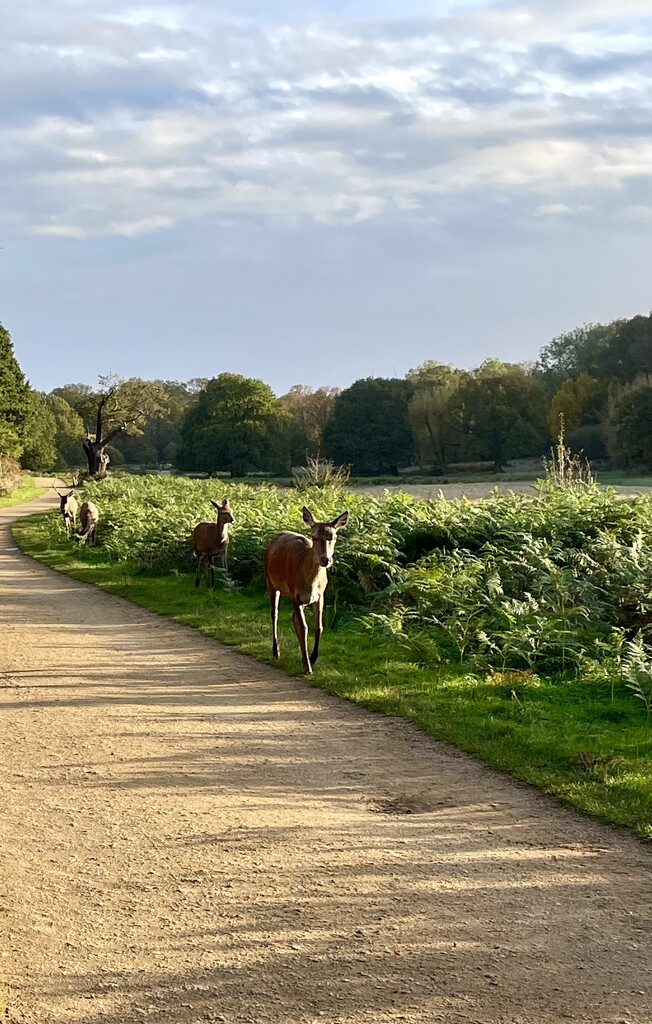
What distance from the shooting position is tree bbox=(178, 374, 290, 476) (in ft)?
297

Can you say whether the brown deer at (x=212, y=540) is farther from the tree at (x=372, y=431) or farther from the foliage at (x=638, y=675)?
the tree at (x=372, y=431)

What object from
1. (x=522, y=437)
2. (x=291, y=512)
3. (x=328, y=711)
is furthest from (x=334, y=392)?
(x=328, y=711)

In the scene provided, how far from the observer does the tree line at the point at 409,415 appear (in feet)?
234

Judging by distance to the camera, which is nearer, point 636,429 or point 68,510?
point 68,510

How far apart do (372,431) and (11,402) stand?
107 feet

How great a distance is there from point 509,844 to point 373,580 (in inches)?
398

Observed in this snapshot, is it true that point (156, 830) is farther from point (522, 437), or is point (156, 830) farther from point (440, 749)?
point (522, 437)

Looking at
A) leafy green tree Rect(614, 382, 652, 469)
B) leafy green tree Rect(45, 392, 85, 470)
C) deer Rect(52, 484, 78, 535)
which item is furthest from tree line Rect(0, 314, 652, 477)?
deer Rect(52, 484, 78, 535)

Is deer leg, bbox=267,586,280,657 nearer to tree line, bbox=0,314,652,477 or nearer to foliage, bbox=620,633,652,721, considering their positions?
foliage, bbox=620,633,652,721

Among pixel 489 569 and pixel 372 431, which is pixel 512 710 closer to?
pixel 489 569

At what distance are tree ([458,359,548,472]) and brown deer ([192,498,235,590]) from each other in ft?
209

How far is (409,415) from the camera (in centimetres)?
8550

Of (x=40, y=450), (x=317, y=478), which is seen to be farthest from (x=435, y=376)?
(x=317, y=478)

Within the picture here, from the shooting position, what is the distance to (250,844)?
6.48 meters
